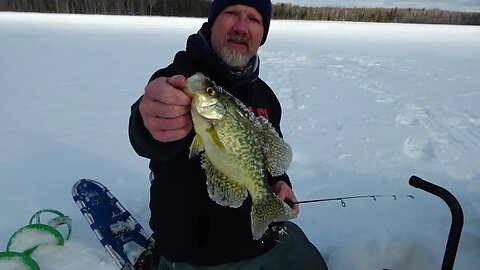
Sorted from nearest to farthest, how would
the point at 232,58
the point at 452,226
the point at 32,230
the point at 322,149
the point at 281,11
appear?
the point at 452,226, the point at 232,58, the point at 32,230, the point at 322,149, the point at 281,11

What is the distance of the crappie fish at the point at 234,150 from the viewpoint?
1.24 metres

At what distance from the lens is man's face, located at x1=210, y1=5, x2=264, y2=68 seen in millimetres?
2213

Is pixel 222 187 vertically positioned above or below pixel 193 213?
above

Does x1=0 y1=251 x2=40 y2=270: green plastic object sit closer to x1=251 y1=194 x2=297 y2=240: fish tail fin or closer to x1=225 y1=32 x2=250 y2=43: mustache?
x1=251 y1=194 x2=297 y2=240: fish tail fin

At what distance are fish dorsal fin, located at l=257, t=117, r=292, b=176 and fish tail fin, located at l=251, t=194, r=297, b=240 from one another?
0.11 m

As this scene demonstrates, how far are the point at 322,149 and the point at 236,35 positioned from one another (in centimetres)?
298

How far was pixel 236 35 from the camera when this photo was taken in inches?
88.3

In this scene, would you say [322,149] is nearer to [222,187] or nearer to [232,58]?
[232,58]

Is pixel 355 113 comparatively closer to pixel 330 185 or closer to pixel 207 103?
pixel 330 185

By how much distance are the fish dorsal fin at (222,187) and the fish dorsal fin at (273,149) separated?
161 mm

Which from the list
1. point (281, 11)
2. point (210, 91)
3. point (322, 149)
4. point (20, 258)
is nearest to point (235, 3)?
point (210, 91)

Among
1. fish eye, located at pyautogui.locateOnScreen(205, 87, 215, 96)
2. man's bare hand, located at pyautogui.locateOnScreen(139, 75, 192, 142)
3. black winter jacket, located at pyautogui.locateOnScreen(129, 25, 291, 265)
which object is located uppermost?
fish eye, located at pyautogui.locateOnScreen(205, 87, 215, 96)

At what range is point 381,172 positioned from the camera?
427cm

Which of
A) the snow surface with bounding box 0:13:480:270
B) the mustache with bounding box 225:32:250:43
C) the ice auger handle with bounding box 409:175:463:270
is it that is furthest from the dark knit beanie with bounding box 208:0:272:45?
the snow surface with bounding box 0:13:480:270
